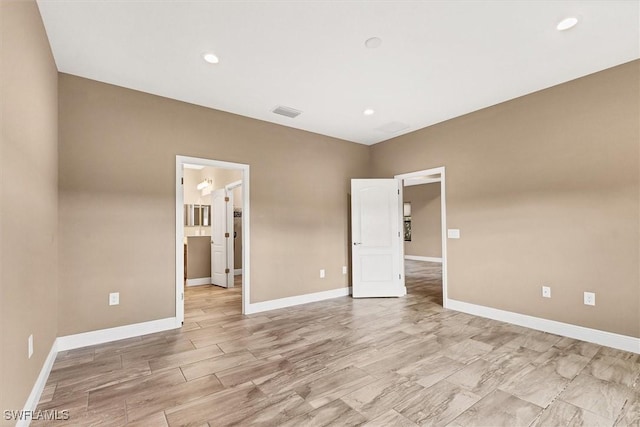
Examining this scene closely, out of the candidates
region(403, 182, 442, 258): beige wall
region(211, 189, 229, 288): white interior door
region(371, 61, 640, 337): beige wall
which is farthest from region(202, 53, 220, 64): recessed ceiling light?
region(403, 182, 442, 258): beige wall

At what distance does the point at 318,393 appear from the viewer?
2.29 meters

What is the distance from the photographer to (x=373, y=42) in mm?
2678

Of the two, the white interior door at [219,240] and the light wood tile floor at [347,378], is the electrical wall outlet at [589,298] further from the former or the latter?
the white interior door at [219,240]

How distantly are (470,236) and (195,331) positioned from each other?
3.83 m

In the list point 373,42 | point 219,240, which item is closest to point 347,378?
point 373,42

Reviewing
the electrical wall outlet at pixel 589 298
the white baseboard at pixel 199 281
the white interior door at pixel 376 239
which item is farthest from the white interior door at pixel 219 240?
the electrical wall outlet at pixel 589 298

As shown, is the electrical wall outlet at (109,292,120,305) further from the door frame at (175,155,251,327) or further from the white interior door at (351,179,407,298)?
the white interior door at (351,179,407,298)

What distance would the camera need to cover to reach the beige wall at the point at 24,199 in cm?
163

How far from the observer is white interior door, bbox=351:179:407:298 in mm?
5270

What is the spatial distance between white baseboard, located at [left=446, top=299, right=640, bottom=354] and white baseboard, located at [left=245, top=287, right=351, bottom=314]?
5.92 ft

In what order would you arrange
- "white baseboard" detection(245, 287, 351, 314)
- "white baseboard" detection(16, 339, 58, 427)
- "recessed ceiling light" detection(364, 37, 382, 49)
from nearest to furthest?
"white baseboard" detection(16, 339, 58, 427)
"recessed ceiling light" detection(364, 37, 382, 49)
"white baseboard" detection(245, 287, 351, 314)

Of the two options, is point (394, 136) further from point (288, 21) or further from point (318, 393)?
point (318, 393)

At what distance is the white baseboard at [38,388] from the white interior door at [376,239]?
12.8 feet

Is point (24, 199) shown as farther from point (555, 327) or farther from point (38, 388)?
point (555, 327)
